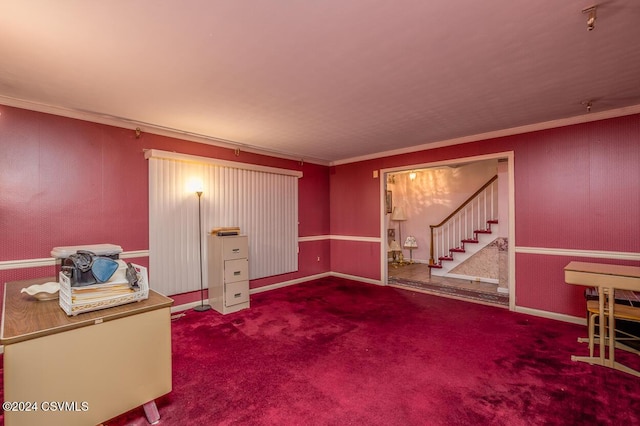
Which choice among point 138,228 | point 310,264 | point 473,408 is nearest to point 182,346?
point 138,228

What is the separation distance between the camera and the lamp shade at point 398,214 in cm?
761

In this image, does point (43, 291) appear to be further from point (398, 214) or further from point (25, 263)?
point (398, 214)

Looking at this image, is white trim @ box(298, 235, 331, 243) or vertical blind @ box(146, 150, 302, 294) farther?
white trim @ box(298, 235, 331, 243)

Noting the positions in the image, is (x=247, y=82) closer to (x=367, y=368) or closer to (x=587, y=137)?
(x=367, y=368)

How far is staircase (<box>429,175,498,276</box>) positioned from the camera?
227 inches

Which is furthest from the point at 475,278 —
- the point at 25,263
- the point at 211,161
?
the point at 25,263

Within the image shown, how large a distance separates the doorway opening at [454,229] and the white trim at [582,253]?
23cm

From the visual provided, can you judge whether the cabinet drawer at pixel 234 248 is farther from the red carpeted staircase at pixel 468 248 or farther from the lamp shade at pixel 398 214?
the lamp shade at pixel 398 214

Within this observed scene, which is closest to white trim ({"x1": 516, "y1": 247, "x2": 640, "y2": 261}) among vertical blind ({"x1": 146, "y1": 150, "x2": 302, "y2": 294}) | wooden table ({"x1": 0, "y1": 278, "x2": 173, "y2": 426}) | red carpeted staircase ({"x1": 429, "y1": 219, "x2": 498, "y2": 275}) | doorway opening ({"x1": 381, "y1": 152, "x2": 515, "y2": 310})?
doorway opening ({"x1": 381, "y1": 152, "x2": 515, "y2": 310})

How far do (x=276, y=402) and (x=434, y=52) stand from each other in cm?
273

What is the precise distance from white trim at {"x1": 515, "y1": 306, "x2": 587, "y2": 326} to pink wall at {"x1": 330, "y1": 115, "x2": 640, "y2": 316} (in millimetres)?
49

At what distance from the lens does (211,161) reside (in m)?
4.30

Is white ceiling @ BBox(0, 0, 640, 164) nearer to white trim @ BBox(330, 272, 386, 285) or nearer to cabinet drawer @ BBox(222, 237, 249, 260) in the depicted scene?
cabinet drawer @ BBox(222, 237, 249, 260)

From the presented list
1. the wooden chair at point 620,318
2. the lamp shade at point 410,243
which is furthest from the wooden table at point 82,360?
the lamp shade at point 410,243
